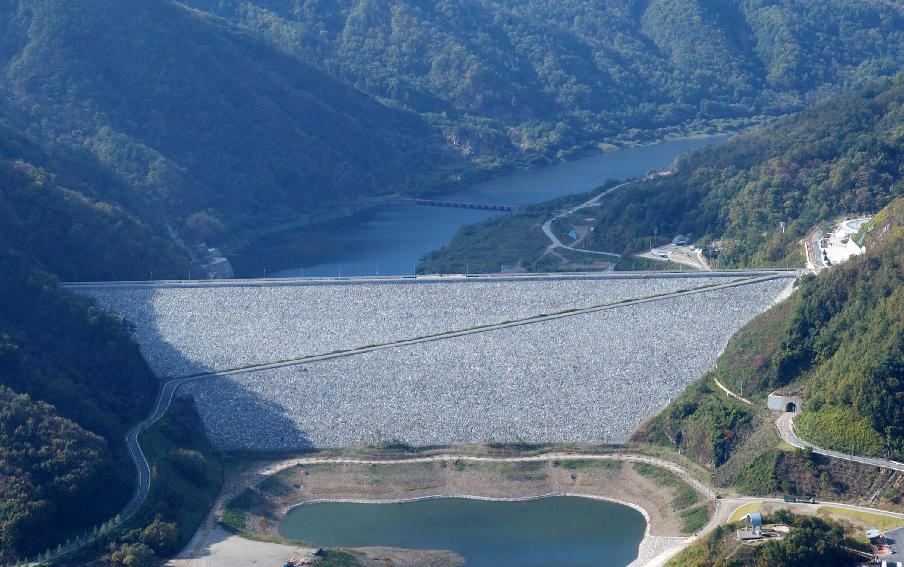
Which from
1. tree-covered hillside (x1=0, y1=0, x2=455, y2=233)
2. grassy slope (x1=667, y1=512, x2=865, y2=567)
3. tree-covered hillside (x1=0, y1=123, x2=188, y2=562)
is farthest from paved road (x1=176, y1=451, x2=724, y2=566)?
tree-covered hillside (x1=0, y1=0, x2=455, y2=233)

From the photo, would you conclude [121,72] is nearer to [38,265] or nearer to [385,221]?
[385,221]

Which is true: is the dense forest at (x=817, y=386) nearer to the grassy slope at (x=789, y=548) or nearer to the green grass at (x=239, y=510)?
the grassy slope at (x=789, y=548)

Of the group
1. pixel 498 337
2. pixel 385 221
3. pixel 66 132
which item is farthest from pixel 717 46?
pixel 498 337

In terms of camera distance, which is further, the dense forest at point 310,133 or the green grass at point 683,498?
the dense forest at point 310,133

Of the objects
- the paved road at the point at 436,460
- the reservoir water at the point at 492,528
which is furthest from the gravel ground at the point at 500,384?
the reservoir water at the point at 492,528

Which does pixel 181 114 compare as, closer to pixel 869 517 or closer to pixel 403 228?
pixel 403 228

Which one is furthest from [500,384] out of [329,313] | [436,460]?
[329,313]

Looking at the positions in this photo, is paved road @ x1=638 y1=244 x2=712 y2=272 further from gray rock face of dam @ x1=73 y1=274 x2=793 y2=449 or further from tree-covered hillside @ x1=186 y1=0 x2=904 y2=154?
tree-covered hillside @ x1=186 y1=0 x2=904 y2=154
